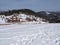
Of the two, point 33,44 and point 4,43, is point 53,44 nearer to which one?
point 33,44

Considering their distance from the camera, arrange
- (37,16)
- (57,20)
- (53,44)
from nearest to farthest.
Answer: (53,44)
(57,20)
(37,16)

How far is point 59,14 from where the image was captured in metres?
15.2

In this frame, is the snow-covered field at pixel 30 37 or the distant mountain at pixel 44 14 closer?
the snow-covered field at pixel 30 37

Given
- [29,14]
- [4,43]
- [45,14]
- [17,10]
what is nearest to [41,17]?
[45,14]

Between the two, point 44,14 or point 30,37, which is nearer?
point 30,37

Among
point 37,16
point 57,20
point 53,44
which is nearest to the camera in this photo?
point 53,44

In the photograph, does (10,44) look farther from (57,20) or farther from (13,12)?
(13,12)

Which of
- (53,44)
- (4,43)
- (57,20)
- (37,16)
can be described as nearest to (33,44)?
(53,44)

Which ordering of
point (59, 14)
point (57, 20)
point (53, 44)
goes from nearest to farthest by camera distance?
1. point (53, 44)
2. point (57, 20)
3. point (59, 14)

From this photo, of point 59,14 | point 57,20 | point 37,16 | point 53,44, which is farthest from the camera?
point 37,16

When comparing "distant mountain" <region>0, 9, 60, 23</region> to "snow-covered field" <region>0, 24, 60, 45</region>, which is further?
"distant mountain" <region>0, 9, 60, 23</region>

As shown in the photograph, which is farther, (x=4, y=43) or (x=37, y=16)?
(x=37, y=16)

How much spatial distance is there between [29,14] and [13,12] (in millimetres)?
1782

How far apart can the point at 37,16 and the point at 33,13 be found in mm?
1063
